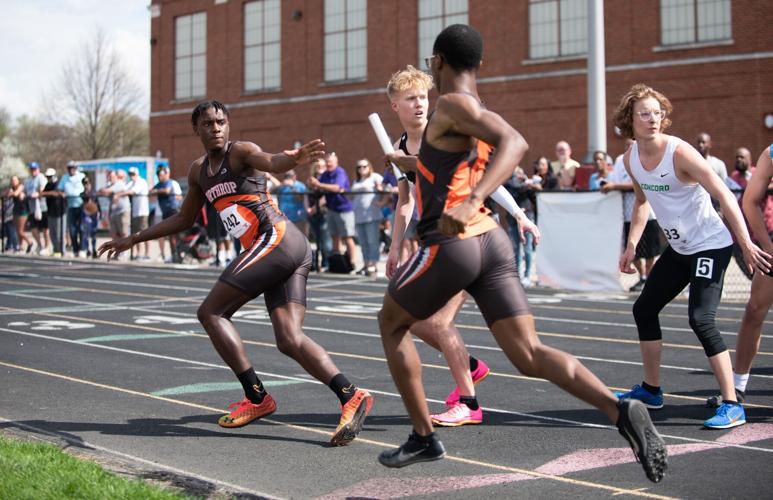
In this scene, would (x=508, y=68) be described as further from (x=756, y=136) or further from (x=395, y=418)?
(x=395, y=418)

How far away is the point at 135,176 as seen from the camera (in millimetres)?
24953

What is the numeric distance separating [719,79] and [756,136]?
2.14 m

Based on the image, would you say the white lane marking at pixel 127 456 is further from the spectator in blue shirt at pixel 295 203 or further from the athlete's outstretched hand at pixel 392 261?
the spectator in blue shirt at pixel 295 203

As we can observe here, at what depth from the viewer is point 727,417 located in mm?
6586

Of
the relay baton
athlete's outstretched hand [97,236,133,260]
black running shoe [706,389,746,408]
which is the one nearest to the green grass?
athlete's outstretched hand [97,236,133,260]

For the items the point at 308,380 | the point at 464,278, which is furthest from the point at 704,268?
the point at 308,380

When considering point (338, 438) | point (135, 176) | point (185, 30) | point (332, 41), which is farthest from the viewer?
point (185, 30)

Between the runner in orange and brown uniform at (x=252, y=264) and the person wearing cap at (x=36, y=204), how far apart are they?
21.7 metres

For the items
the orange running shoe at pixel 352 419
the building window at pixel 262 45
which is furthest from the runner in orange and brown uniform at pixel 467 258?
the building window at pixel 262 45

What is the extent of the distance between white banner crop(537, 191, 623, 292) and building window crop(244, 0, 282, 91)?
98.6 ft

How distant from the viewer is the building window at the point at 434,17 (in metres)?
38.7

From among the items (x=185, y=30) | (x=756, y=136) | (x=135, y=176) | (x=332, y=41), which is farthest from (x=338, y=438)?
(x=185, y=30)

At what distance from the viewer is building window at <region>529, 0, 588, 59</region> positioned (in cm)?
3559

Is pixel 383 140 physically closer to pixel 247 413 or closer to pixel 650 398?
pixel 247 413
